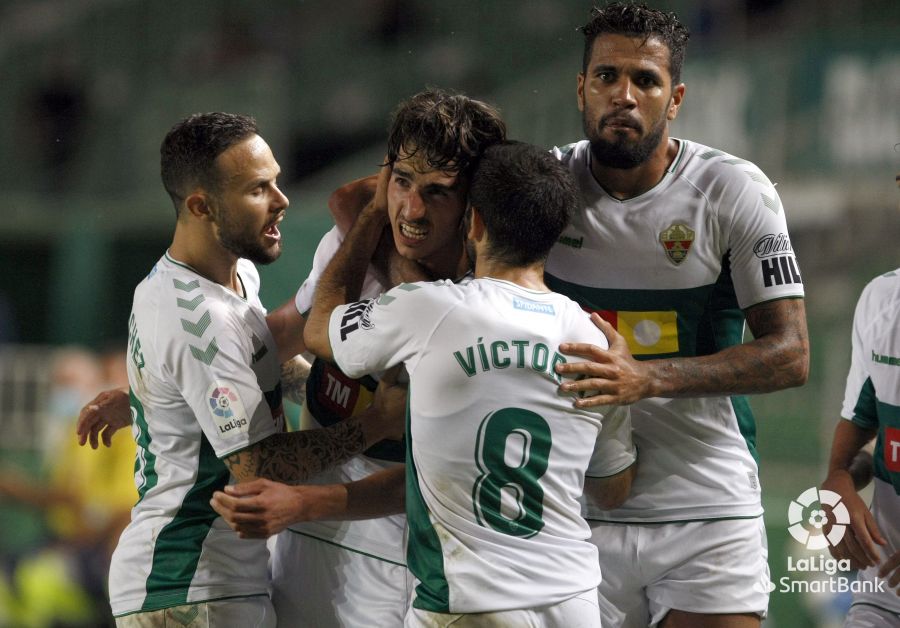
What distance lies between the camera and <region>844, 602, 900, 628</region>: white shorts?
12.3 ft

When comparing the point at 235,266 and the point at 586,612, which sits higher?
the point at 235,266

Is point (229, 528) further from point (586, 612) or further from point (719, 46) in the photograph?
point (719, 46)

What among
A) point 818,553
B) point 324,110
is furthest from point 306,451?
point 324,110

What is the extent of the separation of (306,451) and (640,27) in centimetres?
146

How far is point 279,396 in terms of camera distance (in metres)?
3.33

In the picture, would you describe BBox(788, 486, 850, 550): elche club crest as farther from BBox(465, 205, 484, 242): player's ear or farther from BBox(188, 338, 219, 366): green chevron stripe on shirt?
BBox(188, 338, 219, 366): green chevron stripe on shirt

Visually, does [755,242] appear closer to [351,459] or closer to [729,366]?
[729,366]

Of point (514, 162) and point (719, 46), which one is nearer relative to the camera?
point (514, 162)

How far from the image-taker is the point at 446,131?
305 centimetres

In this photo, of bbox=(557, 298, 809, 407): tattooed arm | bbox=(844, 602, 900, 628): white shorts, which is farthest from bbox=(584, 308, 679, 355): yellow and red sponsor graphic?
bbox=(844, 602, 900, 628): white shorts

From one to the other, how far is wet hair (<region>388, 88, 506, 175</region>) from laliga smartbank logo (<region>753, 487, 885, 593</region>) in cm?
146

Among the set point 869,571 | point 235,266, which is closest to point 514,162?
point 235,266

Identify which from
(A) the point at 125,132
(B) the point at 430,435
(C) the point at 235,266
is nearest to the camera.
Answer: (B) the point at 430,435

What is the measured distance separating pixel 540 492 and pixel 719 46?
7614 mm
